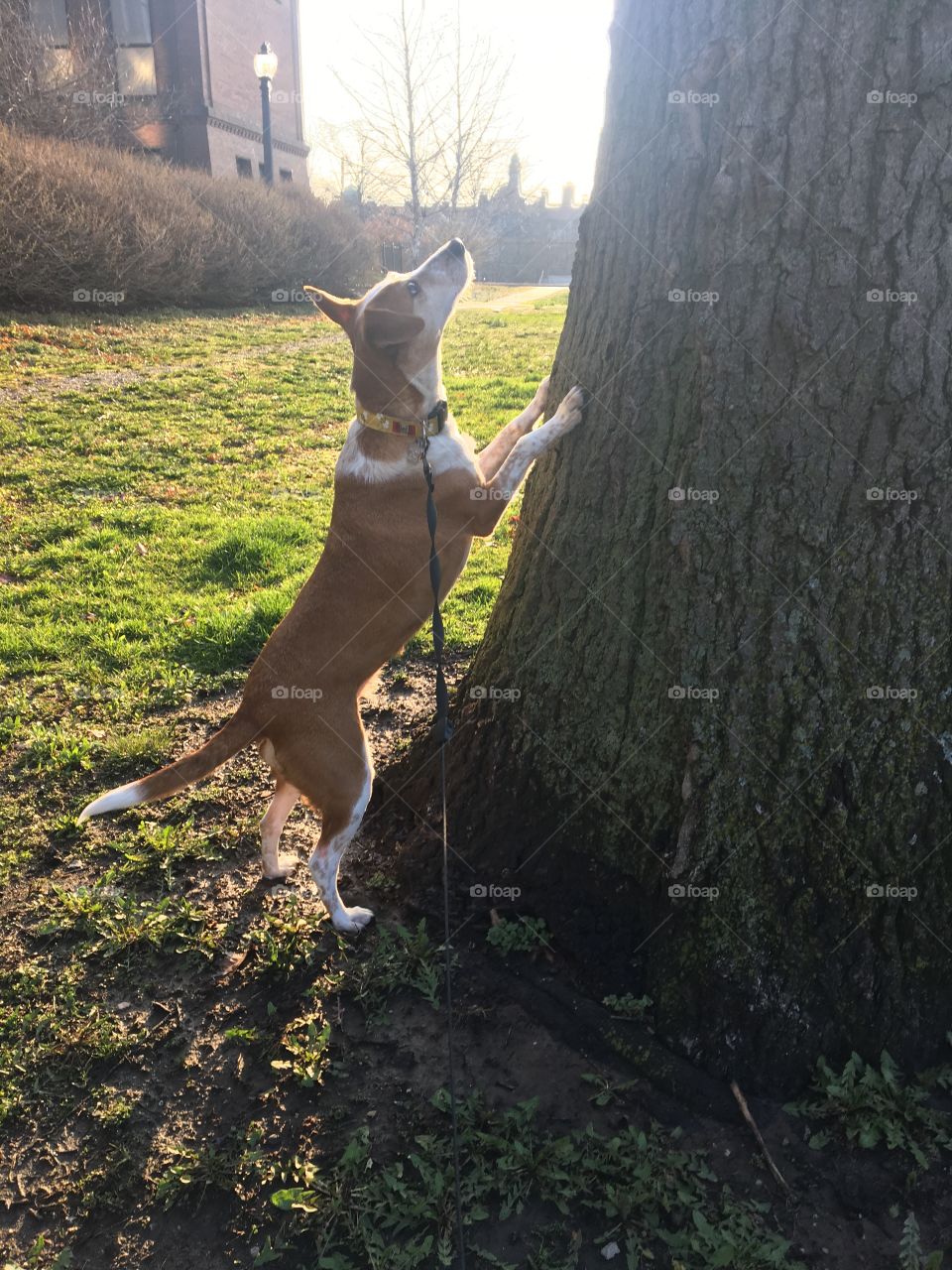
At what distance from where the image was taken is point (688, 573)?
2457mm

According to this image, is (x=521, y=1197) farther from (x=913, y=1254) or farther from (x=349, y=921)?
(x=349, y=921)

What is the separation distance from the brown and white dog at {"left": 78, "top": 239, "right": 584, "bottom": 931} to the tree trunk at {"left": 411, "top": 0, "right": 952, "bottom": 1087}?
50 centimetres

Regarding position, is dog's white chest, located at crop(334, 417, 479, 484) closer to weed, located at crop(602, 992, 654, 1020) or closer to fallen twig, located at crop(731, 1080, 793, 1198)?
weed, located at crop(602, 992, 654, 1020)

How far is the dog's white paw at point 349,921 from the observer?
3.00 metres

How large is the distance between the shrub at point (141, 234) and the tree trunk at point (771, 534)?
532 inches

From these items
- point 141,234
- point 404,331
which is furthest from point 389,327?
point 141,234

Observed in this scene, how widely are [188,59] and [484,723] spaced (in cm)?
2661

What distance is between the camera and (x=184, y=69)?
23.0 metres

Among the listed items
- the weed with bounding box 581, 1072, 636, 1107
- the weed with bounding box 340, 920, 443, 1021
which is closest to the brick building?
the weed with bounding box 340, 920, 443, 1021

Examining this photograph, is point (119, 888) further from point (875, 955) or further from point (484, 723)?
point (875, 955)

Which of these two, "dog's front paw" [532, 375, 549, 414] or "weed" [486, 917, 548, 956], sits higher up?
"dog's front paw" [532, 375, 549, 414]

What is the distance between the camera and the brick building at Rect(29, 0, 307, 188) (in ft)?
73.2

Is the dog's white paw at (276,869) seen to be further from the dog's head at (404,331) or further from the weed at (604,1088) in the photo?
the dog's head at (404,331)

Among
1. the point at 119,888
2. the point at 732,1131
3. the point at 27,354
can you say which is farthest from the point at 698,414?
the point at 27,354
